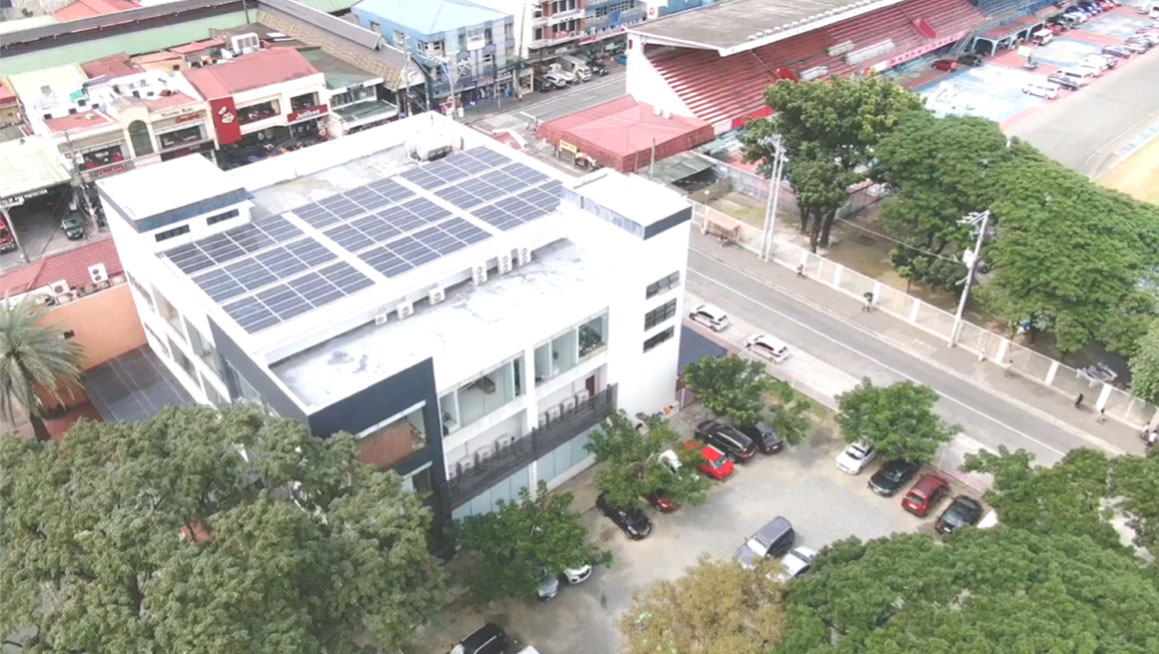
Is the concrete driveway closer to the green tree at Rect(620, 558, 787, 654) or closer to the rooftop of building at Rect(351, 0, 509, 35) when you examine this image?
the green tree at Rect(620, 558, 787, 654)

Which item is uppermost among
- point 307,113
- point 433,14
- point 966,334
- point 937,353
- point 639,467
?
point 433,14

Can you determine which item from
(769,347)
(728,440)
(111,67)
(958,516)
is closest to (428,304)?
(728,440)

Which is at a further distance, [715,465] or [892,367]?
[892,367]

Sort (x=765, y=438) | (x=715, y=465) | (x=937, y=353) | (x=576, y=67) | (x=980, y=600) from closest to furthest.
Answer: (x=980, y=600)
(x=715, y=465)
(x=765, y=438)
(x=937, y=353)
(x=576, y=67)

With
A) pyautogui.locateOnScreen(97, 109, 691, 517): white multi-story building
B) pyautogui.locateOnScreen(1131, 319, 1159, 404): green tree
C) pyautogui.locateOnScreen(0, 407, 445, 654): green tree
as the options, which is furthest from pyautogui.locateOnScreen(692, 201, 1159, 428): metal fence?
pyautogui.locateOnScreen(0, 407, 445, 654): green tree

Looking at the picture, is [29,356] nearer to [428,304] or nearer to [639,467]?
[428,304]

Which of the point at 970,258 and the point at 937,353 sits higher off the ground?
the point at 970,258

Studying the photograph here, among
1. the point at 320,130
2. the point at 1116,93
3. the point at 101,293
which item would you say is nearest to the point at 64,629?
the point at 101,293
